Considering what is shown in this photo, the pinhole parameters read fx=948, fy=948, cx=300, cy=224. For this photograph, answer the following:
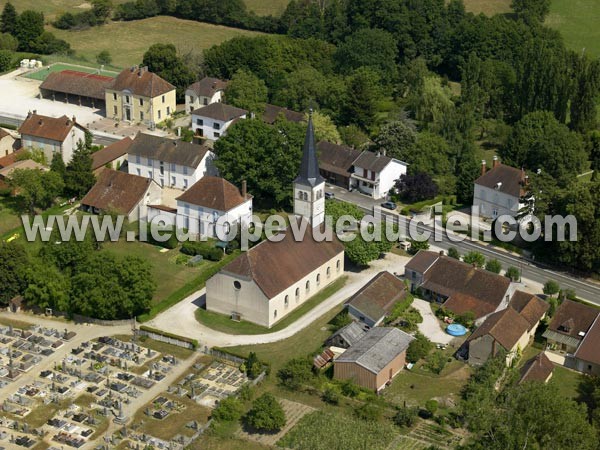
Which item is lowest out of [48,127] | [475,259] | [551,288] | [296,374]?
[296,374]

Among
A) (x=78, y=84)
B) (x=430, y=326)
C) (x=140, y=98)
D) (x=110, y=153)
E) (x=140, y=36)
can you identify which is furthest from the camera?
(x=140, y=36)

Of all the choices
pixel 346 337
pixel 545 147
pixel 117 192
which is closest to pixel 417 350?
pixel 346 337

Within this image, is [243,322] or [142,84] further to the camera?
[142,84]

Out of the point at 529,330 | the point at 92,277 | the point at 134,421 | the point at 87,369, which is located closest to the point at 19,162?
the point at 92,277

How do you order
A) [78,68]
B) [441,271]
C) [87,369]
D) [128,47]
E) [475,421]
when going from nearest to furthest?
[475,421]
[87,369]
[441,271]
[78,68]
[128,47]

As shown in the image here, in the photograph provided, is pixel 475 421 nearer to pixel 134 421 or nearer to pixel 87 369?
pixel 134 421

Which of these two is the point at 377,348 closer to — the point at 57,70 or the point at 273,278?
the point at 273,278
